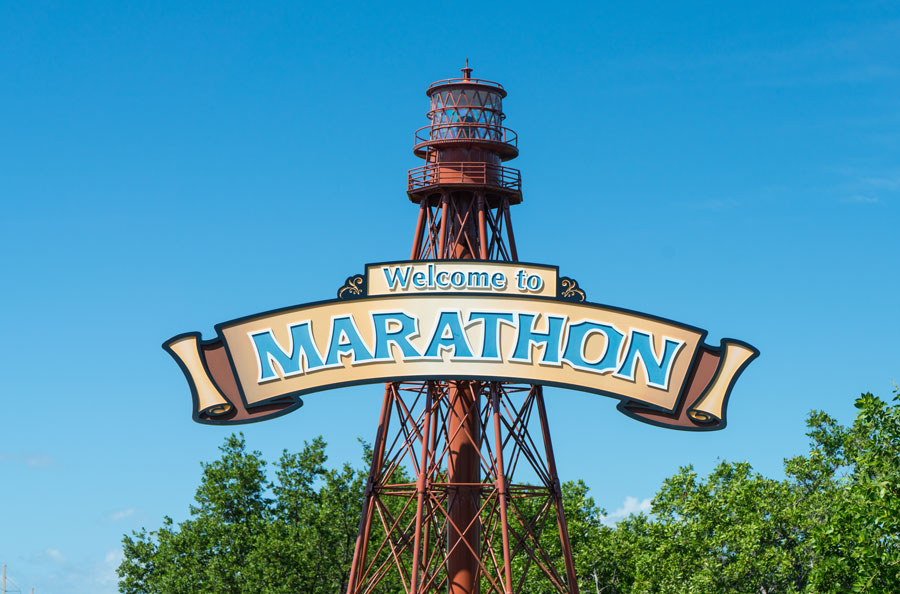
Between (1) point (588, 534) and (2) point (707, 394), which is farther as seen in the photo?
(1) point (588, 534)

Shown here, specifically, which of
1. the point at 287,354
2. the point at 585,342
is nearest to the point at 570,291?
the point at 585,342

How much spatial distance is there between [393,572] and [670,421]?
30.3 metres

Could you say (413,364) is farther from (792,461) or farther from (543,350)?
(792,461)

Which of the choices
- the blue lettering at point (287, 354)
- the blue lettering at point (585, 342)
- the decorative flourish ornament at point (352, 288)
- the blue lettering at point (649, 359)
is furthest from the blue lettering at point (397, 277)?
the blue lettering at point (649, 359)

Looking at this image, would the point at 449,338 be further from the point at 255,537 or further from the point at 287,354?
the point at 255,537

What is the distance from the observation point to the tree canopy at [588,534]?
47.3 m

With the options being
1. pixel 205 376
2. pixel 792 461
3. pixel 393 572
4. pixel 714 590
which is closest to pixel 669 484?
pixel 792 461

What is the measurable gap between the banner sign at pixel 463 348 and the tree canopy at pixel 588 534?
11.3 meters

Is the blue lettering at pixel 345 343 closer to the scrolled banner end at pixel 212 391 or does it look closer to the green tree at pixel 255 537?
the scrolled banner end at pixel 212 391

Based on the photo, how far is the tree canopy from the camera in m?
47.3

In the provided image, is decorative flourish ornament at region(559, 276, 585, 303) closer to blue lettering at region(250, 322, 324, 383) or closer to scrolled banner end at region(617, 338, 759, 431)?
scrolled banner end at region(617, 338, 759, 431)

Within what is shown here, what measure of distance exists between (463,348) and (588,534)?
30975 mm

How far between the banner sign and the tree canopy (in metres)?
11.3

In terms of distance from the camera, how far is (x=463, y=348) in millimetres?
31734
